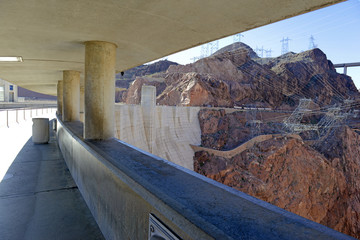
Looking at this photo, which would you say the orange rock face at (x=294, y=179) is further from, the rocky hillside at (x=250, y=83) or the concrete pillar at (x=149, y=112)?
the rocky hillside at (x=250, y=83)

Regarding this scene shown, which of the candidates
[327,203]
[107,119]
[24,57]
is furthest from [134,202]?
[327,203]

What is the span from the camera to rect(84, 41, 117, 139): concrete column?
4.64 metres

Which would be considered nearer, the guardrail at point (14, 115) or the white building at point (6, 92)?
the guardrail at point (14, 115)

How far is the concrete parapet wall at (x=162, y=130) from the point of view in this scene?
17109mm

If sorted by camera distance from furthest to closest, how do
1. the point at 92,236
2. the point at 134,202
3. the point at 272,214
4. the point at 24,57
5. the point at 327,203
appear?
the point at 327,203
the point at 24,57
the point at 92,236
the point at 134,202
the point at 272,214

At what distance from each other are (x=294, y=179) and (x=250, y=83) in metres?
23.1

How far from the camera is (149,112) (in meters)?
20.6

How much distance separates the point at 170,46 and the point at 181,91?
3220 cm

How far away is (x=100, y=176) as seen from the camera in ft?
9.86

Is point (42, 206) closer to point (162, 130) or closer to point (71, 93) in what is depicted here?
point (71, 93)

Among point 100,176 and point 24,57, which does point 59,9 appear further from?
point 24,57

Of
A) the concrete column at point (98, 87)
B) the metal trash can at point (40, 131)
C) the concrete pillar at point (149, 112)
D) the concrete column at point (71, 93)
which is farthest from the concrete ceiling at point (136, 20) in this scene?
the concrete pillar at point (149, 112)

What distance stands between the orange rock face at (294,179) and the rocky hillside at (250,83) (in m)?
11.8

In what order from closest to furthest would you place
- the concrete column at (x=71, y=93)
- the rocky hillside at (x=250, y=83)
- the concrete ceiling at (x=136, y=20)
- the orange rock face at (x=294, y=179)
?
the concrete ceiling at (x=136, y=20) < the concrete column at (x=71, y=93) < the orange rock face at (x=294, y=179) < the rocky hillside at (x=250, y=83)
